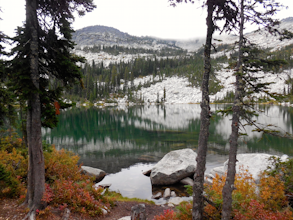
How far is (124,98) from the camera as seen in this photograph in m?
140

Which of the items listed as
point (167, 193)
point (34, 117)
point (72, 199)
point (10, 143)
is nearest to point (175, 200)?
point (167, 193)

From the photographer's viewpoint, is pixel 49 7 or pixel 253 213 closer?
pixel 253 213

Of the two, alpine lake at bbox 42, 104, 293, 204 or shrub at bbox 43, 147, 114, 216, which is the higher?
shrub at bbox 43, 147, 114, 216

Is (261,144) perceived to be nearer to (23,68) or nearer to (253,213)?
(253,213)

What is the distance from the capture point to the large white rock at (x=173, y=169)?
48.1ft

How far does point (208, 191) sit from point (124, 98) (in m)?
134

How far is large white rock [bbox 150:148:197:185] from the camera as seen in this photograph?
48.1 ft

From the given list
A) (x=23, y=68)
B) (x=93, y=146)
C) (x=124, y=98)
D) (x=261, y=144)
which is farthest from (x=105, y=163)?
(x=124, y=98)

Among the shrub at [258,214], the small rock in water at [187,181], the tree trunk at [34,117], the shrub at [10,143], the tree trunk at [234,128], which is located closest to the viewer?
the shrub at [258,214]

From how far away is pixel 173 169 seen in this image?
15.1 m

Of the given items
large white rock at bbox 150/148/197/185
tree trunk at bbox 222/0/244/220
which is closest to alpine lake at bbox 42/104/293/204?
large white rock at bbox 150/148/197/185

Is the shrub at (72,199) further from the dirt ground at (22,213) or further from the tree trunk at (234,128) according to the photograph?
the tree trunk at (234,128)

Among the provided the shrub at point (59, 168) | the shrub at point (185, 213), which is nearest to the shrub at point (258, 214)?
the shrub at point (185, 213)

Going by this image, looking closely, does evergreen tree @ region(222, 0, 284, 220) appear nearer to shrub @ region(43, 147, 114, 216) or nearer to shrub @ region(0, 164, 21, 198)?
shrub @ region(43, 147, 114, 216)
